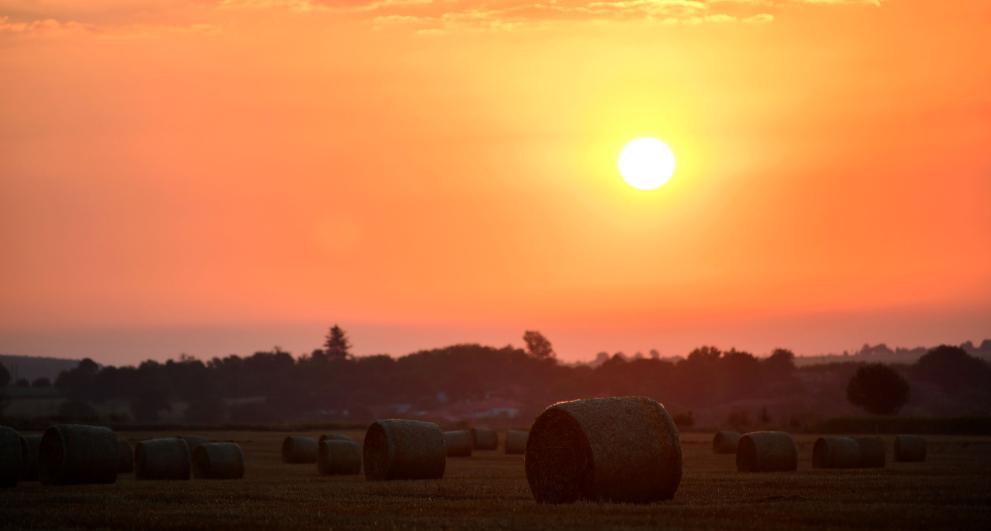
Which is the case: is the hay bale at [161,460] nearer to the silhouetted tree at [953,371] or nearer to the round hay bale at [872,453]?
the round hay bale at [872,453]

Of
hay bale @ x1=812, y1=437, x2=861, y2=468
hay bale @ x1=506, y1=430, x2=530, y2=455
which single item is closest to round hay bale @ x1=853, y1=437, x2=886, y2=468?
hay bale @ x1=812, y1=437, x2=861, y2=468

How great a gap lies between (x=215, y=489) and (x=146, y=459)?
7488mm

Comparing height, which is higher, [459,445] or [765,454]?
[459,445]

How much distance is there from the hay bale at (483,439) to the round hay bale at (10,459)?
31.5 meters

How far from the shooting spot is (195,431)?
86.4 m

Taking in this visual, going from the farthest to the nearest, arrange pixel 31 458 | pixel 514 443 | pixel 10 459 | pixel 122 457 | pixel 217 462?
pixel 514 443
pixel 217 462
pixel 31 458
pixel 122 457
pixel 10 459

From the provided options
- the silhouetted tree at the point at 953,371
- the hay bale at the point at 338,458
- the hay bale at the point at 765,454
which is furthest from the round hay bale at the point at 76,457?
the silhouetted tree at the point at 953,371

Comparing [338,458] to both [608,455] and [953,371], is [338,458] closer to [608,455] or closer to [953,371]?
[608,455]

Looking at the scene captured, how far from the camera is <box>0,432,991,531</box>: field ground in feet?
68.8

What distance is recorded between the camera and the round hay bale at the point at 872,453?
142 feet

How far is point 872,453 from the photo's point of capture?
143 feet

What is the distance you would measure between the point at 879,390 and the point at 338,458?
2523 inches

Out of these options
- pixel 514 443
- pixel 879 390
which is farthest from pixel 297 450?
pixel 879 390

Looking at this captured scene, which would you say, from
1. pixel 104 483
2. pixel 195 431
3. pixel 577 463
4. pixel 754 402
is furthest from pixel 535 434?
pixel 754 402
